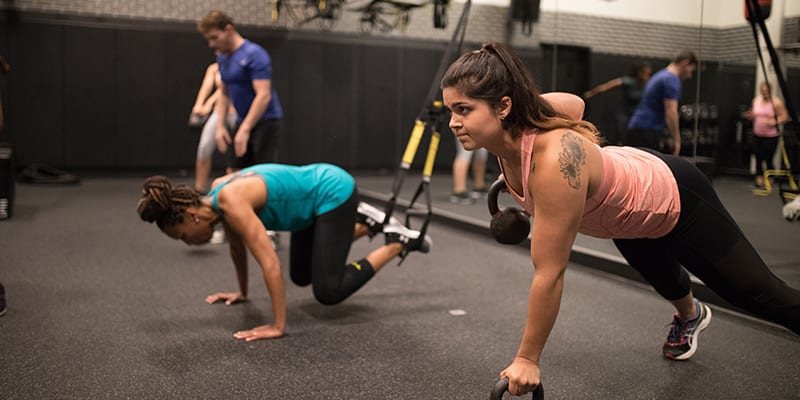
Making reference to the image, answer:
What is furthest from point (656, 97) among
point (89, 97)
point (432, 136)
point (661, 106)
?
point (89, 97)

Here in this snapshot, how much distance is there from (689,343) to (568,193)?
135cm

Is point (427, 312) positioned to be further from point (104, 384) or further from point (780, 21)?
point (780, 21)

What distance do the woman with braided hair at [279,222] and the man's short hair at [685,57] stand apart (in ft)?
5.45

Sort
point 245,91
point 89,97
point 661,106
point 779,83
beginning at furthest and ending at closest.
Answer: point 89,97 → point 245,91 → point 661,106 → point 779,83

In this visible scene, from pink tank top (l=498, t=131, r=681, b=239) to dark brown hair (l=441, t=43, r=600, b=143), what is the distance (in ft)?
0.46

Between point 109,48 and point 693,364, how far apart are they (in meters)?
8.03

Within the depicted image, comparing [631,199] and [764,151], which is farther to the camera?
[764,151]

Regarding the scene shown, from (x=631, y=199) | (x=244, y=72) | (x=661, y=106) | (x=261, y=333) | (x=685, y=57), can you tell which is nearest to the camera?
(x=631, y=199)

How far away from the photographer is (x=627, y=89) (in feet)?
14.7

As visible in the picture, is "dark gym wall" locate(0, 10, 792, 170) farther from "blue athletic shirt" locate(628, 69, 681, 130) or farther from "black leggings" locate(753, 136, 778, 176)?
"black leggings" locate(753, 136, 778, 176)

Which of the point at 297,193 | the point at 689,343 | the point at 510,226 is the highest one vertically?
the point at 510,226

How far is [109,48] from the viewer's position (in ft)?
28.6

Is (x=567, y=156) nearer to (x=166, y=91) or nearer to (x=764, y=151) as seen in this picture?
(x=764, y=151)

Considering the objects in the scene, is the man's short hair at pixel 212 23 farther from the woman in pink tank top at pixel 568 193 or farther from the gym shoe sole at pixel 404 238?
the woman in pink tank top at pixel 568 193
